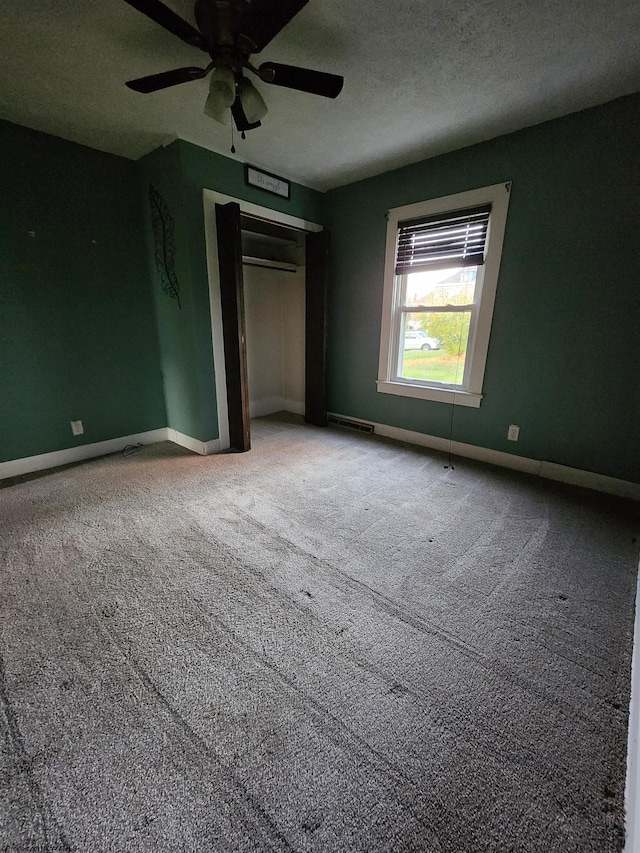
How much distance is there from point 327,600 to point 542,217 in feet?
9.64

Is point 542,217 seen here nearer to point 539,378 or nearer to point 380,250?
point 539,378

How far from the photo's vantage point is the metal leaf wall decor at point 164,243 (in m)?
2.80

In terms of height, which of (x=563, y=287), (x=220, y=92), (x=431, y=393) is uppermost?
(x=220, y=92)

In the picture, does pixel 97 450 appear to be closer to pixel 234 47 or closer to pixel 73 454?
pixel 73 454

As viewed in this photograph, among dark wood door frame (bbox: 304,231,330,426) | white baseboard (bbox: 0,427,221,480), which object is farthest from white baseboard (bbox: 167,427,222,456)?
dark wood door frame (bbox: 304,231,330,426)

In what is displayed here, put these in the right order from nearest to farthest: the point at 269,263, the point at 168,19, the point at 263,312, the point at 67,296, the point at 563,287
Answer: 1. the point at 168,19
2. the point at 563,287
3. the point at 67,296
4. the point at 269,263
5. the point at 263,312

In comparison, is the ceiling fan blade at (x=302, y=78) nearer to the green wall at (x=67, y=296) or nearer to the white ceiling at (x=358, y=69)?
the white ceiling at (x=358, y=69)

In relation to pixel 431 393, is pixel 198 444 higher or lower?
lower

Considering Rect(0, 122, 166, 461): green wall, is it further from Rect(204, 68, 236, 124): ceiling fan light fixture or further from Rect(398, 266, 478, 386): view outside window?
Rect(398, 266, 478, 386): view outside window

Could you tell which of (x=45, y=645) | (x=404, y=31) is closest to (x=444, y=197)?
(x=404, y=31)

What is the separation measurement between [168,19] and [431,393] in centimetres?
284

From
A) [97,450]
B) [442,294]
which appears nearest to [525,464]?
[442,294]

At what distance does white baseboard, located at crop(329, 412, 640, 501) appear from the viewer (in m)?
2.39

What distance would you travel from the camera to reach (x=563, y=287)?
240cm
